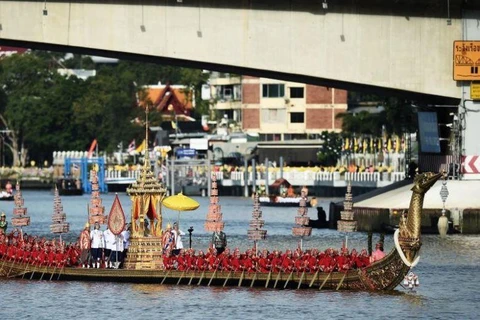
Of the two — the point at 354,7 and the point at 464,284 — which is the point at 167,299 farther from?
the point at 354,7

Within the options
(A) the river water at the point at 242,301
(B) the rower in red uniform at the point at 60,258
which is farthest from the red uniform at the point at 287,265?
(B) the rower in red uniform at the point at 60,258

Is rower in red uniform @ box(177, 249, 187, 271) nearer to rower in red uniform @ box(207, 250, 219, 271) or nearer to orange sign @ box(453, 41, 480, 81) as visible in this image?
rower in red uniform @ box(207, 250, 219, 271)

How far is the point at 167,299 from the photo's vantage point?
58562mm

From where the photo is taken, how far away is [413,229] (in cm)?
5659

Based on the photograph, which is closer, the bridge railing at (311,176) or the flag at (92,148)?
the bridge railing at (311,176)

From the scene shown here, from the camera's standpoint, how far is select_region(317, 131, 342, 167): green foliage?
157 metres

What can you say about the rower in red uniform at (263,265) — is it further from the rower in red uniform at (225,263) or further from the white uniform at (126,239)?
the white uniform at (126,239)

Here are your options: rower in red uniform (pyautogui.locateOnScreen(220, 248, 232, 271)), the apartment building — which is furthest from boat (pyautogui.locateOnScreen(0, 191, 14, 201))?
rower in red uniform (pyautogui.locateOnScreen(220, 248, 232, 271))

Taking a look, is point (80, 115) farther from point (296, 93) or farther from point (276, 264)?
point (276, 264)

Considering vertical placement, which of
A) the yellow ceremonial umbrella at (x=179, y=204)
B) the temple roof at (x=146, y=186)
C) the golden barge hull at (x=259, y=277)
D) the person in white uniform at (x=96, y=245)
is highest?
the temple roof at (x=146, y=186)

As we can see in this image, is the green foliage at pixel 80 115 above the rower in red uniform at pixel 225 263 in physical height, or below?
above

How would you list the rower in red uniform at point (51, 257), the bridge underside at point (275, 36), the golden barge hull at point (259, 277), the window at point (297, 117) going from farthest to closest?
1. the window at point (297, 117)
2. the bridge underside at point (275, 36)
3. the rower in red uniform at point (51, 257)
4. the golden barge hull at point (259, 277)

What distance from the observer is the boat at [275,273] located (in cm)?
5681

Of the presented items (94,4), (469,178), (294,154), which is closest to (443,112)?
(469,178)
